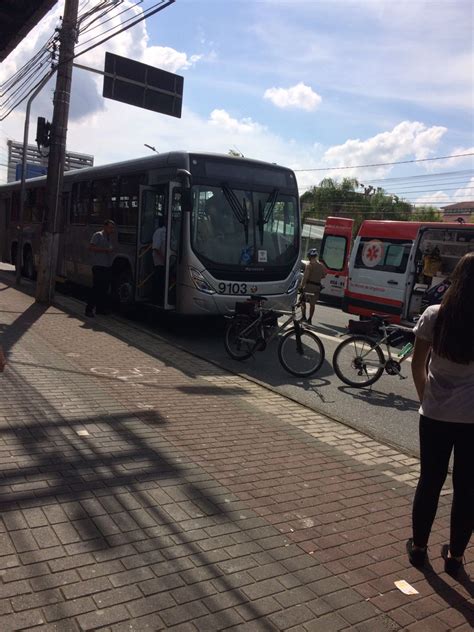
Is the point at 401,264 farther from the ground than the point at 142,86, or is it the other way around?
the point at 142,86

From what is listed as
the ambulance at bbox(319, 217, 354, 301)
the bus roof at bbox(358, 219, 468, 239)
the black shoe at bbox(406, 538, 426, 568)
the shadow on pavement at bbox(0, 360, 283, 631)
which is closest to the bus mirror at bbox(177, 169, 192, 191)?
the shadow on pavement at bbox(0, 360, 283, 631)

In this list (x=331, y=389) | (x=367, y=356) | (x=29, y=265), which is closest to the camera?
(x=331, y=389)

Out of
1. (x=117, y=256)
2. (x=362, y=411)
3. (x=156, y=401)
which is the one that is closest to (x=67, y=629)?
(x=156, y=401)

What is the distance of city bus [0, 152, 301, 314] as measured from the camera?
971cm

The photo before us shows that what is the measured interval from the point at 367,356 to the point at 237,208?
3798mm

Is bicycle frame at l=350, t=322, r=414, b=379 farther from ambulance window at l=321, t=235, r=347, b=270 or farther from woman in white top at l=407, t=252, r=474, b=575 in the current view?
ambulance window at l=321, t=235, r=347, b=270

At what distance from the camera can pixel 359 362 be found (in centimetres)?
795

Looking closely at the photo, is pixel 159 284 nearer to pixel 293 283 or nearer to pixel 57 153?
pixel 293 283

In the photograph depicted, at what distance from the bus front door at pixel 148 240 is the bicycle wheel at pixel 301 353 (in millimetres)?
3023

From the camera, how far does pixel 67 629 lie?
2465 mm

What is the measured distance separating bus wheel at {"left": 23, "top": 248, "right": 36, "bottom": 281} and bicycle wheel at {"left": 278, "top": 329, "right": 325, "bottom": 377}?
11.7 m

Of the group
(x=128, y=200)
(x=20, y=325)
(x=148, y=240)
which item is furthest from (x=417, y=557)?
(x=128, y=200)

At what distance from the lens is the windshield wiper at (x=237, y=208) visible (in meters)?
9.91

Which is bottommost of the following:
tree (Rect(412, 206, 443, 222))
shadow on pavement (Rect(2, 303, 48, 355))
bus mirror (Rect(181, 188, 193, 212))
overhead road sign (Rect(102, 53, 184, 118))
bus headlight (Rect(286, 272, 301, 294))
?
shadow on pavement (Rect(2, 303, 48, 355))
